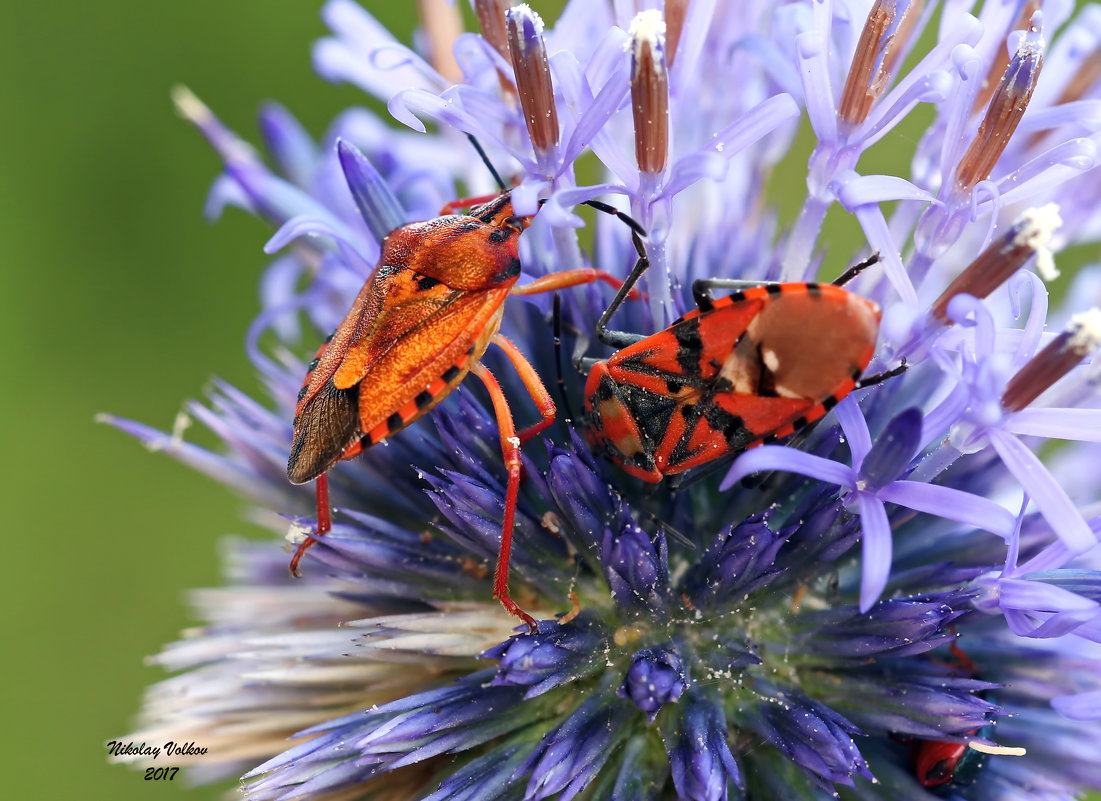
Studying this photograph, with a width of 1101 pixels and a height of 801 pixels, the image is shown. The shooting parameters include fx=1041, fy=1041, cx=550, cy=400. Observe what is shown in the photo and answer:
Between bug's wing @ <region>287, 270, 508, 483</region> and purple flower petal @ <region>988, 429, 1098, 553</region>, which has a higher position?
bug's wing @ <region>287, 270, 508, 483</region>

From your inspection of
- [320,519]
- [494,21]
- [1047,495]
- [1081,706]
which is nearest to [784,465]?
[1047,495]

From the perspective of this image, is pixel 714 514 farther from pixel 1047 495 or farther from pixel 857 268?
pixel 1047 495

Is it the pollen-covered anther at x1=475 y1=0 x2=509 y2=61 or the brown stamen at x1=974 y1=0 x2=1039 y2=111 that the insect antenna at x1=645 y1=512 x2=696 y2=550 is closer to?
the pollen-covered anther at x1=475 y1=0 x2=509 y2=61

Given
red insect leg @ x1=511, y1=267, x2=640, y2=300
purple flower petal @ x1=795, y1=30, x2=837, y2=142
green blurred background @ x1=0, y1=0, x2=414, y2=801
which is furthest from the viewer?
green blurred background @ x1=0, y1=0, x2=414, y2=801

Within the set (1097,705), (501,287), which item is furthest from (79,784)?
(1097,705)

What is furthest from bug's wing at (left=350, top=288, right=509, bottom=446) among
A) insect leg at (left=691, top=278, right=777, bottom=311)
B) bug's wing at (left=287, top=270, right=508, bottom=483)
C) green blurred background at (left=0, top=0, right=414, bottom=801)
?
green blurred background at (left=0, top=0, right=414, bottom=801)

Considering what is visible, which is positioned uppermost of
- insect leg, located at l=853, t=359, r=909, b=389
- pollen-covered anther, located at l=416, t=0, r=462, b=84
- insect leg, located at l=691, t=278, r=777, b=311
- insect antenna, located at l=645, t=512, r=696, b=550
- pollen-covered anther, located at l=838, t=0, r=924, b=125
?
pollen-covered anther, located at l=416, t=0, r=462, b=84
